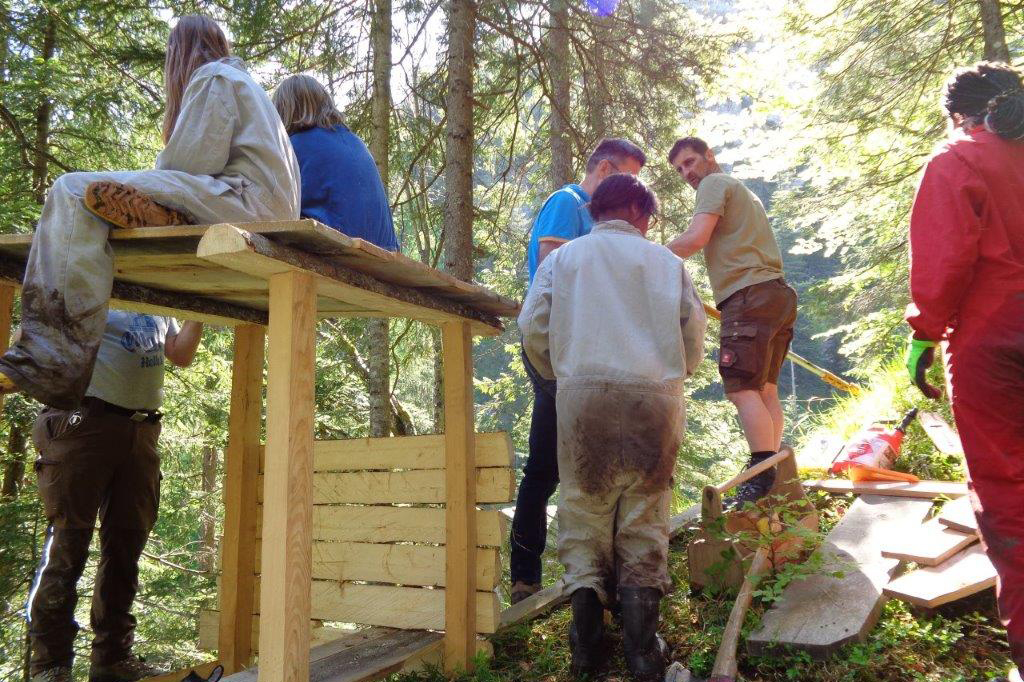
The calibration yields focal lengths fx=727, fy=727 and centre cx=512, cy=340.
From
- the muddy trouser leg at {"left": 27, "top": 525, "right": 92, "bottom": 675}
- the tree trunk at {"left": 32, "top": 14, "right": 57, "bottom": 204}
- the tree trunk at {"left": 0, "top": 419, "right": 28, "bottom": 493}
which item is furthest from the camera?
the tree trunk at {"left": 0, "top": 419, "right": 28, "bottom": 493}

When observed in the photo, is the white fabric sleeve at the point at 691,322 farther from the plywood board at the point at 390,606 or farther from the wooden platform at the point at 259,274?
the plywood board at the point at 390,606

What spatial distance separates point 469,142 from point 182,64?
2955 millimetres

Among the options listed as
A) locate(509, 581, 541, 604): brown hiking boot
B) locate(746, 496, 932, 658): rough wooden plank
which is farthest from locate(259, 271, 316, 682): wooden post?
locate(509, 581, 541, 604): brown hiking boot

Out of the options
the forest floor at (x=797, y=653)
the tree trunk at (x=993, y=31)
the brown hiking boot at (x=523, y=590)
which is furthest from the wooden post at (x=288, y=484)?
the tree trunk at (x=993, y=31)

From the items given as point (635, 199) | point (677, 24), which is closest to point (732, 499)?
point (635, 199)

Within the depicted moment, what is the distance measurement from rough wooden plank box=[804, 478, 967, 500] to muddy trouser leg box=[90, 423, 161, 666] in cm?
386

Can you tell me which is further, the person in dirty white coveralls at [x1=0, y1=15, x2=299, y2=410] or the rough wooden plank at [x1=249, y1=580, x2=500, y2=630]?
the rough wooden plank at [x1=249, y1=580, x2=500, y2=630]

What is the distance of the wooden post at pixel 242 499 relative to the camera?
3438 mm

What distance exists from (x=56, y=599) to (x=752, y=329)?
10.9 feet

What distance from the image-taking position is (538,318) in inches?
117

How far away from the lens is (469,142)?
540 cm

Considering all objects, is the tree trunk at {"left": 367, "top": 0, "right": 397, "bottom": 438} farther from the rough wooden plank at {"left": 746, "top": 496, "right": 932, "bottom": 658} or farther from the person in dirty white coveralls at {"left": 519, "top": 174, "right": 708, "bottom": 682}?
the rough wooden plank at {"left": 746, "top": 496, "right": 932, "bottom": 658}

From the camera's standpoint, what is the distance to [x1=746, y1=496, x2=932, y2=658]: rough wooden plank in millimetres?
2666

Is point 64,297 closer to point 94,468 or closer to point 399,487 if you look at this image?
point 94,468
